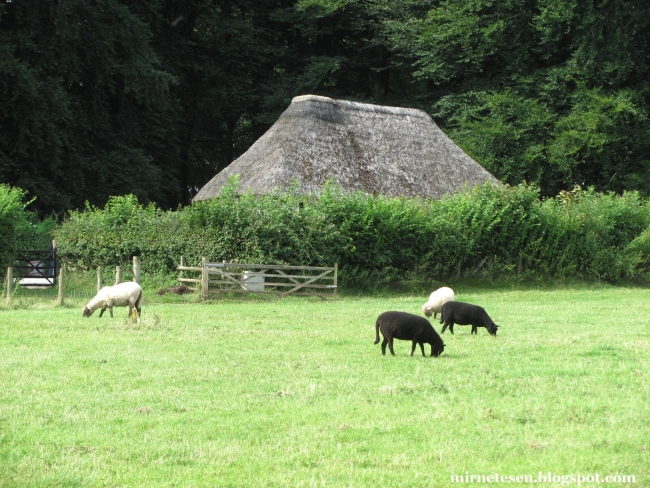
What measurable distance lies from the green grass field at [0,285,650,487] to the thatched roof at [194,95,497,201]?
16.4m

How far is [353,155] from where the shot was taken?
3391 cm

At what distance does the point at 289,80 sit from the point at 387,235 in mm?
20673

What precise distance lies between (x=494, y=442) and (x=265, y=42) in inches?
1712

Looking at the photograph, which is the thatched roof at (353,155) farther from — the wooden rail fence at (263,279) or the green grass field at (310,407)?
the green grass field at (310,407)

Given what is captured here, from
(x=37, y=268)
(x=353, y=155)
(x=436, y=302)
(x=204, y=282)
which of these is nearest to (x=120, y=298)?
(x=204, y=282)

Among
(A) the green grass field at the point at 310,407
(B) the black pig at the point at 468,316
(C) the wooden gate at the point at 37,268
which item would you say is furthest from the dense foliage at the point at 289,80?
(B) the black pig at the point at 468,316

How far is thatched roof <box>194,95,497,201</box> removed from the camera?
3206cm

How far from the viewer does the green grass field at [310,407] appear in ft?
22.6

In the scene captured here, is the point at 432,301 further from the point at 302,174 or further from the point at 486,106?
the point at 486,106

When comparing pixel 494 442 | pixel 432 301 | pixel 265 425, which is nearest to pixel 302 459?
pixel 265 425

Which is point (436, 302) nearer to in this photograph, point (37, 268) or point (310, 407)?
point (310, 407)

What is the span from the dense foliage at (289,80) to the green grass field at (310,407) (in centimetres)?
2197

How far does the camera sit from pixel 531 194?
30.7 meters

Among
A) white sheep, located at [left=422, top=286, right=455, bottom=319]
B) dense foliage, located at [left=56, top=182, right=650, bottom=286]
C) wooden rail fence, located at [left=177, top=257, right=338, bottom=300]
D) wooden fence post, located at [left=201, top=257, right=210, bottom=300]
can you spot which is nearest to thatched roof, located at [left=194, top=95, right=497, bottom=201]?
dense foliage, located at [left=56, top=182, right=650, bottom=286]
